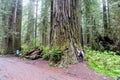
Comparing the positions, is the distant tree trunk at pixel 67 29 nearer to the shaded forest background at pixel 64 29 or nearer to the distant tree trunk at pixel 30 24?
the shaded forest background at pixel 64 29

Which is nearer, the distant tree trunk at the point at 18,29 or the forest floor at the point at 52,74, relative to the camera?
the forest floor at the point at 52,74

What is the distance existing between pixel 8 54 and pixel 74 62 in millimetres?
8435

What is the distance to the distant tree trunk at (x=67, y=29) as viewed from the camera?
8.84 metres

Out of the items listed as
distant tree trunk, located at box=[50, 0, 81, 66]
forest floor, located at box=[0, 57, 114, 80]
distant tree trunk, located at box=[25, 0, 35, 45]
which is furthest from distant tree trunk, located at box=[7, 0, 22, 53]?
forest floor, located at box=[0, 57, 114, 80]

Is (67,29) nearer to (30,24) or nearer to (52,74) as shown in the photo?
(52,74)

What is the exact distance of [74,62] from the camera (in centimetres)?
856

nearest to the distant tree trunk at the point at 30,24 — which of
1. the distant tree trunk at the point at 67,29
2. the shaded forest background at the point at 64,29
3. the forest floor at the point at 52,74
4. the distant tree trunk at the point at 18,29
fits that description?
the shaded forest background at the point at 64,29

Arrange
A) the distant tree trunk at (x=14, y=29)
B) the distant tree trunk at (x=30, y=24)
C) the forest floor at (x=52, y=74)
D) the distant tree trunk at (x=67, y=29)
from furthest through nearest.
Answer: the distant tree trunk at (x=30, y=24) < the distant tree trunk at (x=14, y=29) < the distant tree trunk at (x=67, y=29) < the forest floor at (x=52, y=74)

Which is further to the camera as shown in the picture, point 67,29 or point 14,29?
point 14,29

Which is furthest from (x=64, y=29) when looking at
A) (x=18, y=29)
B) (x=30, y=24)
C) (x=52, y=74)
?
(x=30, y=24)

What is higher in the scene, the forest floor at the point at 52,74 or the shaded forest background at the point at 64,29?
the shaded forest background at the point at 64,29

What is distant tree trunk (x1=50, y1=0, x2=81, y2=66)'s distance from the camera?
29.0 feet

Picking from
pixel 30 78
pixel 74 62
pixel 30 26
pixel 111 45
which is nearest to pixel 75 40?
pixel 74 62

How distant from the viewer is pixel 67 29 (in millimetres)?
9180
